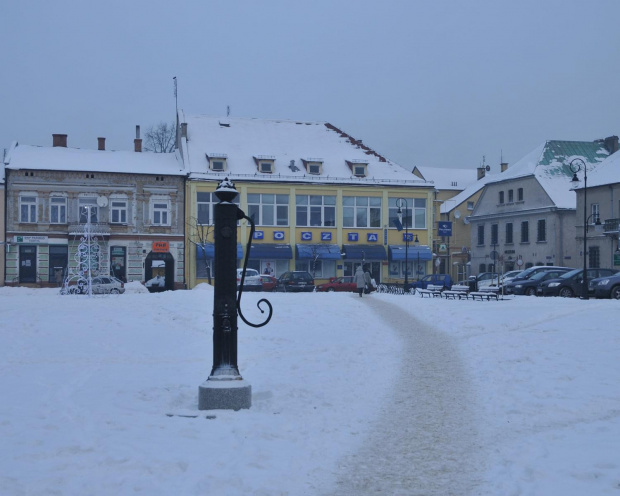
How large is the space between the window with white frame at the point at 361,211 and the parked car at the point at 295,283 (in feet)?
38.9

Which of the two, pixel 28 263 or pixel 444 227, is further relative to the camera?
pixel 444 227

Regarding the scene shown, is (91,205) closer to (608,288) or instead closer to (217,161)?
(217,161)

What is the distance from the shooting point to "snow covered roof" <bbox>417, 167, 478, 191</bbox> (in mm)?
85312

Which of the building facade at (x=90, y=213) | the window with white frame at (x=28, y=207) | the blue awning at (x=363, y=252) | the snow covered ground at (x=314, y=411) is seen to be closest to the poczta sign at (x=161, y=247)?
the building facade at (x=90, y=213)

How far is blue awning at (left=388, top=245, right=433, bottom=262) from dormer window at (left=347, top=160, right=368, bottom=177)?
234 inches

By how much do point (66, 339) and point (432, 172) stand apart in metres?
73.8

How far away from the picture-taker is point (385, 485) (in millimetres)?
6859

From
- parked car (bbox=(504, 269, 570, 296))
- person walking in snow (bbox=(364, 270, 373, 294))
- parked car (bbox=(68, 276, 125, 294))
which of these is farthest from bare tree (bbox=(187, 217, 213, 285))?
parked car (bbox=(504, 269, 570, 296))

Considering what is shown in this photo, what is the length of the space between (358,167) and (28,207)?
23722mm

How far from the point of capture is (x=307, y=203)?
2153 inches

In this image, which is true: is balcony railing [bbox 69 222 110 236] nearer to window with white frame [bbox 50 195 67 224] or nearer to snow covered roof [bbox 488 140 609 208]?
window with white frame [bbox 50 195 67 224]

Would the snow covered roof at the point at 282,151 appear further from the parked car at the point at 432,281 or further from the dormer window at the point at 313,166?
the parked car at the point at 432,281

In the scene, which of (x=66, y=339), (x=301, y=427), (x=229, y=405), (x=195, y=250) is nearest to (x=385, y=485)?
(x=301, y=427)

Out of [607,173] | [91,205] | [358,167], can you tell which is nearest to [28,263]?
[91,205]
